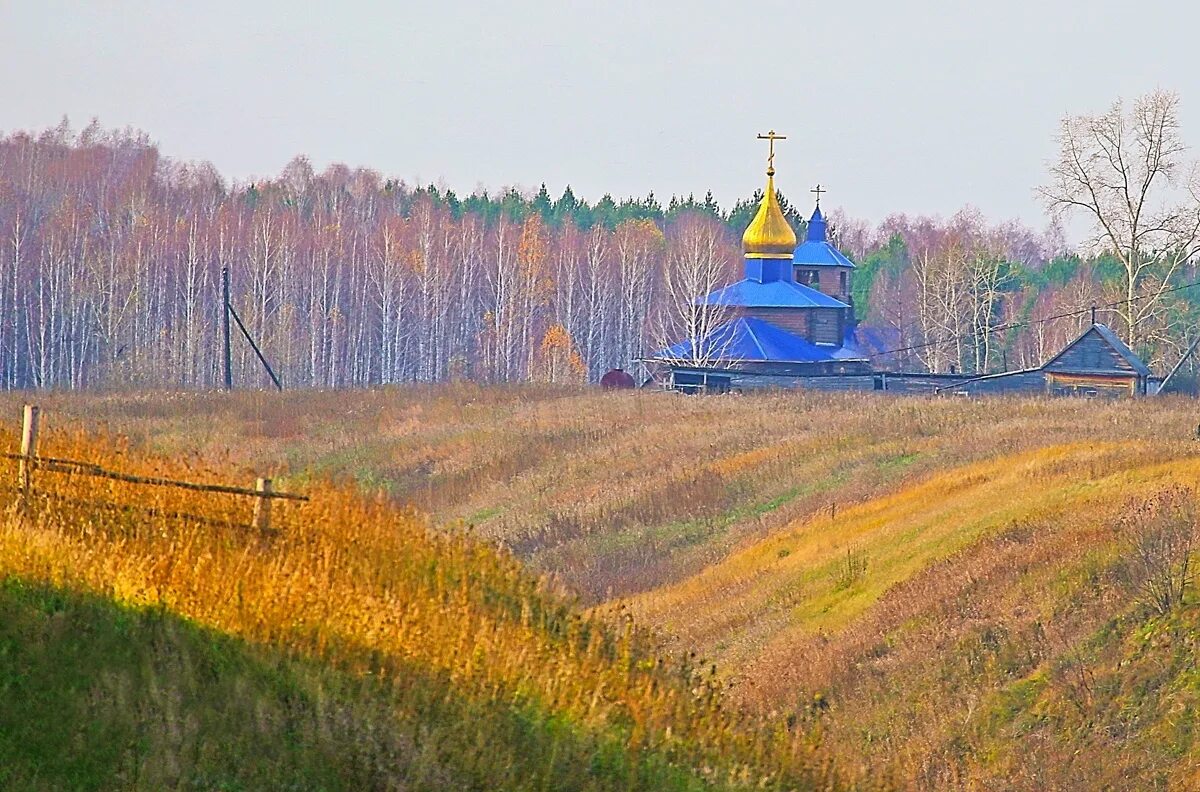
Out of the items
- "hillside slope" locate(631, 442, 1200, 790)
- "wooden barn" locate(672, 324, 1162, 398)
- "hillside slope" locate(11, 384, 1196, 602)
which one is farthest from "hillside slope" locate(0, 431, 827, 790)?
"wooden barn" locate(672, 324, 1162, 398)

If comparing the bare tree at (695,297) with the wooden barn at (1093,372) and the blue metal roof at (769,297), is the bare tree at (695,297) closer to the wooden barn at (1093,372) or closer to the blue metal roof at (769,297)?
the blue metal roof at (769,297)

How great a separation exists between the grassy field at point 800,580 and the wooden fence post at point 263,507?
0.17 metres

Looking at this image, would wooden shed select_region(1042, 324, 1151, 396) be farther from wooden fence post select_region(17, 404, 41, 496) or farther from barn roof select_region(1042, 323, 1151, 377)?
wooden fence post select_region(17, 404, 41, 496)

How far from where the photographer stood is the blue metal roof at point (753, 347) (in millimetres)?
56188

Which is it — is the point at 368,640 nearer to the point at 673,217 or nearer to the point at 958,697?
the point at 958,697

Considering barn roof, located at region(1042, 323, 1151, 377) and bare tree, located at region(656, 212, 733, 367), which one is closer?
barn roof, located at region(1042, 323, 1151, 377)

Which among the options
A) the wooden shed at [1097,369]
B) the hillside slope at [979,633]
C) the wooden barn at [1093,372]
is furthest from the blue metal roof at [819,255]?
the hillside slope at [979,633]

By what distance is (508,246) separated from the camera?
77625 mm

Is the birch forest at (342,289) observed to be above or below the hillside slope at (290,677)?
above

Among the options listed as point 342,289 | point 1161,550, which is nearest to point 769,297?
point 342,289

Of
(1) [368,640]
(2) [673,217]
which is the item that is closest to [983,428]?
(1) [368,640]

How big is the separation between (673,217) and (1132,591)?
308 feet

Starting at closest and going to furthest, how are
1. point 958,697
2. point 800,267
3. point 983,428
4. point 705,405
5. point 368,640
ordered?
1. point 368,640
2. point 958,697
3. point 983,428
4. point 705,405
5. point 800,267

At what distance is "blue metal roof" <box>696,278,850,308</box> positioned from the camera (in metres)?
58.3
